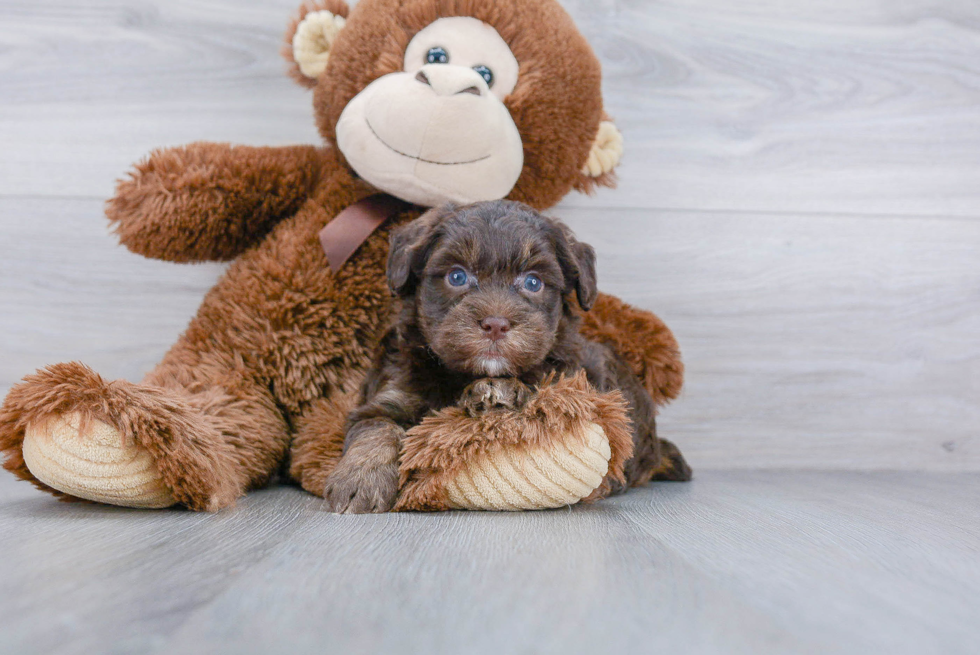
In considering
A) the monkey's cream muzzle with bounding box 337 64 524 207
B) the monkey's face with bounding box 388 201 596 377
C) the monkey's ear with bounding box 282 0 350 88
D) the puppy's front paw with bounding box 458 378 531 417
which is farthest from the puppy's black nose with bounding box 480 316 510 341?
the monkey's ear with bounding box 282 0 350 88

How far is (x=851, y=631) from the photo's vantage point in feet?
3.09

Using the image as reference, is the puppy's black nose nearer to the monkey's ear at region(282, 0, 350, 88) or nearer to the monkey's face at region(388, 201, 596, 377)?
the monkey's face at region(388, 201, 596, 377)

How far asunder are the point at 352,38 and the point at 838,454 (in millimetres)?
2195

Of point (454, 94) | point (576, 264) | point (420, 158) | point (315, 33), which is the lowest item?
point (576, 264)

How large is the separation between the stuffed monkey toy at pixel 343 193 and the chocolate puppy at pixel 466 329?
0.63 ft

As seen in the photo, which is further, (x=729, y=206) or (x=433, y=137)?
(x=729, y=206)

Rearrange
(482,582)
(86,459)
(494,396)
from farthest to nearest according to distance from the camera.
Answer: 1. (494,396)
2. (86,459)
3. (482,582)

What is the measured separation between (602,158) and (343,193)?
30.8 inches

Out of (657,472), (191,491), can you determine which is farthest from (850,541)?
(191,491)

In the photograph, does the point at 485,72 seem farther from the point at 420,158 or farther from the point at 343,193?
the point at 343,193

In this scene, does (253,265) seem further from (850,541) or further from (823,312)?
(823,312)

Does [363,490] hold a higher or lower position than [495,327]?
lower

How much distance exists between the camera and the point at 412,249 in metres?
1.72

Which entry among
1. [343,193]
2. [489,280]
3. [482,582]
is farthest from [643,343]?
[482,582]
